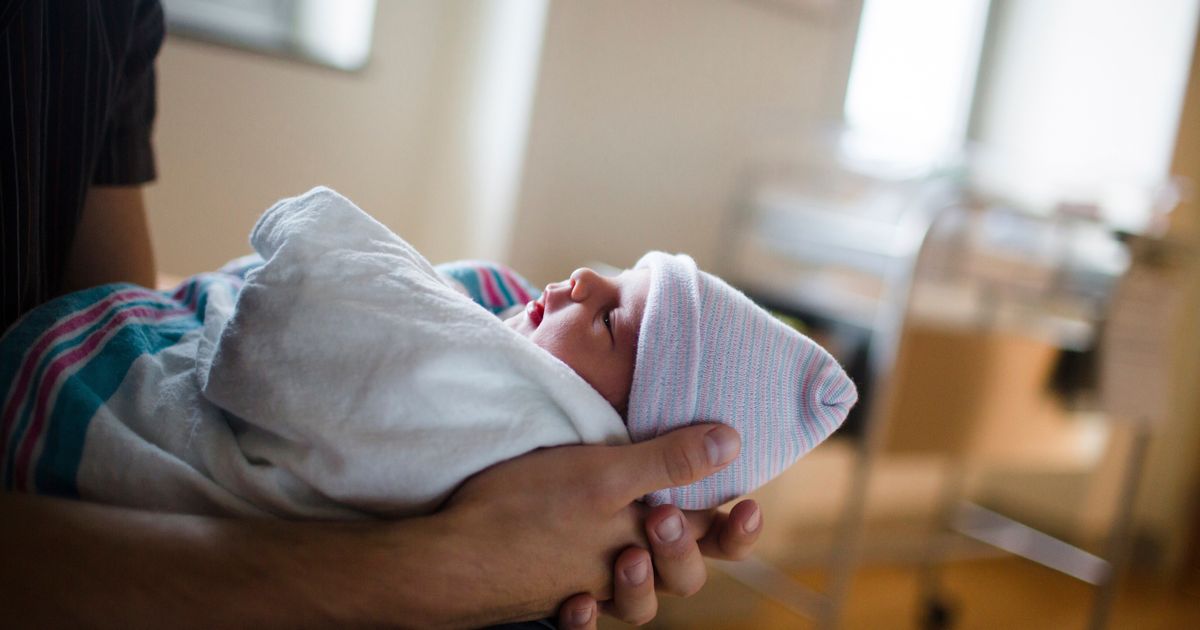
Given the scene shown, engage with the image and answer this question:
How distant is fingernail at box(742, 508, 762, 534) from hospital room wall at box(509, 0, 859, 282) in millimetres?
1188

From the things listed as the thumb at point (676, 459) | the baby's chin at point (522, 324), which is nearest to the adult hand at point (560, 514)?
the thumb at point (676, 459)

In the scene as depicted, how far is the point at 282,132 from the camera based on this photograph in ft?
4.79

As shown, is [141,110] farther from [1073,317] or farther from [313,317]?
[1073,317]

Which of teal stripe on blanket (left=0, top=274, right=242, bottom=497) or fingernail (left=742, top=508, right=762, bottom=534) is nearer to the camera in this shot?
teal stripe on blanket (left=0, top=274, right=242, bottom=497)

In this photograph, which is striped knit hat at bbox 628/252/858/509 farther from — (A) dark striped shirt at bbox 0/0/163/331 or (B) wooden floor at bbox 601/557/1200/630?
(B) wooden floor at bbox 601/557/1200/630

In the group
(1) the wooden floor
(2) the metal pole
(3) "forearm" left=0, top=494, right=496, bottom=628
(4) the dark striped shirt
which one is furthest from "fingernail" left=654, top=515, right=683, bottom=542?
(2) the metal pole

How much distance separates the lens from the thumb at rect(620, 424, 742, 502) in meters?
0.59

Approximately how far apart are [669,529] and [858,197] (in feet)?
6.31

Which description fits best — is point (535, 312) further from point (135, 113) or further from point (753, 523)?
point (135, 113)

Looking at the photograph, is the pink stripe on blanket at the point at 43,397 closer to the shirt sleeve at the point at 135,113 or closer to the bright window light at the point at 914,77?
the shirt sleeve at the point at 135,113

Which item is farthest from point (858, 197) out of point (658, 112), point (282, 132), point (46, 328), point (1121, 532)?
point (46, 328)

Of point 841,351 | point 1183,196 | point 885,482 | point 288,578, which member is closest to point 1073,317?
point 1183,196

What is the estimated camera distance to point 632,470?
591mm

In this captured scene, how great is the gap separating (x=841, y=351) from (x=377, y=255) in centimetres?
131
